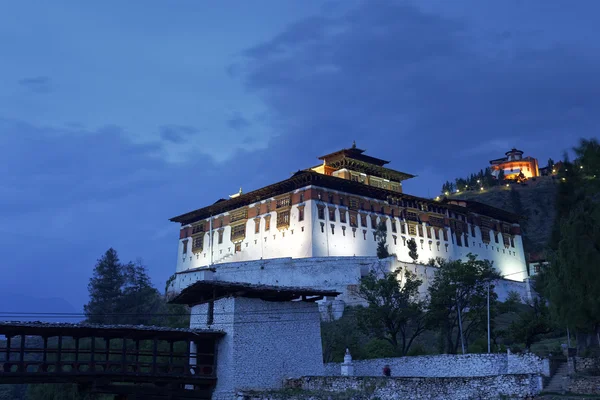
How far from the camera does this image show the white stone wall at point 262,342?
32.4 m

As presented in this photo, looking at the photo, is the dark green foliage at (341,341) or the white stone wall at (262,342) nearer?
the white stone wall at (262,342)

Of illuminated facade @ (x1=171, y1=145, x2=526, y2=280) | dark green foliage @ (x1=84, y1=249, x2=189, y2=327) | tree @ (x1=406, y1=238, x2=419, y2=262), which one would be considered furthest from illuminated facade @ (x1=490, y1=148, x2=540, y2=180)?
dark green foliage @ (x1=84, y1=249, x2=189, y2=327)

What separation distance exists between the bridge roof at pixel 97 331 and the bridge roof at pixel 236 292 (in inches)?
85.2

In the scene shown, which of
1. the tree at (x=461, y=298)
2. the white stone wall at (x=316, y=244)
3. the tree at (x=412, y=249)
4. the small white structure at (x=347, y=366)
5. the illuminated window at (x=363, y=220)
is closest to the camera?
the small white structure at (x=347, y=366)

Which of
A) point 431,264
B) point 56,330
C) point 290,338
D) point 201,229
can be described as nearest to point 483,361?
point 290,338

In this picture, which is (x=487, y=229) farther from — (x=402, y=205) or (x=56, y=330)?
(x=56, y=330)

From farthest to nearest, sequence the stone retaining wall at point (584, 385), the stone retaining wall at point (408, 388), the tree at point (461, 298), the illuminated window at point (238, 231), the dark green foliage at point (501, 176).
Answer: the dark green foliage at point (501, 176) → the illuminated window at point (238, 231) → the tree at point (461, 298) → the stone retaining wall at point (584, 385) → the stone retaining wall at point (408, 388)

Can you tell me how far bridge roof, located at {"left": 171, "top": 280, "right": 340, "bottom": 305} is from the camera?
32.7 metres

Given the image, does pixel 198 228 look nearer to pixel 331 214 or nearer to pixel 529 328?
pixel 331 214

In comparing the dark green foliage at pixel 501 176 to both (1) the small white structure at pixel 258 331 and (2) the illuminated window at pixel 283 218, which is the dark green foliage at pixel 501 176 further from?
(1) the small white structure at pixel 258 331

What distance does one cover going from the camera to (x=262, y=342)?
33250 mm

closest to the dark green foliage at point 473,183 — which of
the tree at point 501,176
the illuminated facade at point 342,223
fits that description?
the tree at point 501,176

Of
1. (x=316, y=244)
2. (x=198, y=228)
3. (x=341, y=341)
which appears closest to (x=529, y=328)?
(x=341, y=341)

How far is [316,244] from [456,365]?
1786 inches
